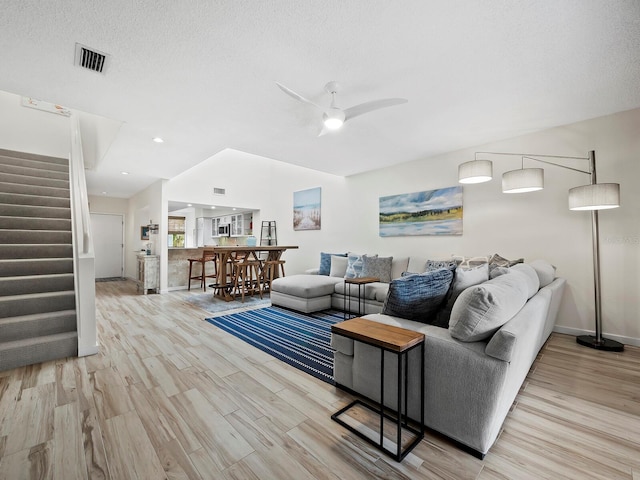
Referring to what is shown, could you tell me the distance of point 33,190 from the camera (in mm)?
4355

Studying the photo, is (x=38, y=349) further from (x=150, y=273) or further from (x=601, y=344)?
(x=601, y=344)

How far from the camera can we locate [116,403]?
191 centimetres

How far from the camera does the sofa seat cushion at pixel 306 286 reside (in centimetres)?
409

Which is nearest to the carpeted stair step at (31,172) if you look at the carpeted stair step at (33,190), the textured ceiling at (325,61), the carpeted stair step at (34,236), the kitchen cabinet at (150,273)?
the carpeted stair step at (33,190)

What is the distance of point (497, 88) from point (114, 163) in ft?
19.5

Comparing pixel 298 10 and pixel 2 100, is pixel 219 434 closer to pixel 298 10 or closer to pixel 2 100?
pixel 298 10

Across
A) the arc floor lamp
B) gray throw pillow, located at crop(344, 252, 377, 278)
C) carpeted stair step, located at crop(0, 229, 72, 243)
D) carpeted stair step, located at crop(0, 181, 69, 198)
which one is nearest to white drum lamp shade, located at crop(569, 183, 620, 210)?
the arc floor lamp

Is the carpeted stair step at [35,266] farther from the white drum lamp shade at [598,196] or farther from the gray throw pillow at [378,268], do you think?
the white drum lamp shade at [598,196]

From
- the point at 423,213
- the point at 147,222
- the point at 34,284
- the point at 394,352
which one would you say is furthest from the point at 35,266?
the point at 423,213

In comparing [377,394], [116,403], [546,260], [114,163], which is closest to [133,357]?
[116,403]

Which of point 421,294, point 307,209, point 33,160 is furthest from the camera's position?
point 307,209

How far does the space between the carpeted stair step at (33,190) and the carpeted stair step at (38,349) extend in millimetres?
3005

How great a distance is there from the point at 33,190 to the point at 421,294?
6.01 m

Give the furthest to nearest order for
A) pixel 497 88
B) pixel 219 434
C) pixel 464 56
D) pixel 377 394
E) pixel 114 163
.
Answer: pixel 114 163 < pixel 497 88 < pixel 464 56 < pixel 377 394 < pixel 219 434
